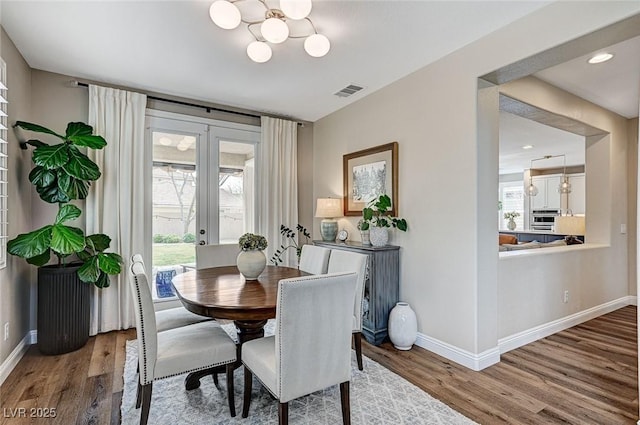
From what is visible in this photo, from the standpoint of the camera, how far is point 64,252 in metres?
2.68

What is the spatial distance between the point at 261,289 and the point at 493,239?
1.95 metres

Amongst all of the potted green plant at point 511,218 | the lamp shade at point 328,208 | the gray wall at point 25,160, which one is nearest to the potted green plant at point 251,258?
the lamp shade at point 328,208

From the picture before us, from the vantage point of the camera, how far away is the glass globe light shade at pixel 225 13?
193cm

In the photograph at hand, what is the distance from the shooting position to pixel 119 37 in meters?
2.62

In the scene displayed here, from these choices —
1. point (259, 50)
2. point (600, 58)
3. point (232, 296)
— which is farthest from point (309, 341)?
point (600, 58)

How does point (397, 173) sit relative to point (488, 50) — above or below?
below

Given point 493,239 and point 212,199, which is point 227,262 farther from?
point 493,239

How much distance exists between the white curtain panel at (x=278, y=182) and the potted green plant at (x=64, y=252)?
1861 millimetres

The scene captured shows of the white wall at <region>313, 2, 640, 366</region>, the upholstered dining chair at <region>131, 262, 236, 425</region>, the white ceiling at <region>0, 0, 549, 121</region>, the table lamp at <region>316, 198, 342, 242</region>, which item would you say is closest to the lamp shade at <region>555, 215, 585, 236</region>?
the white wall at <region>313, 2, 640, 366</region>

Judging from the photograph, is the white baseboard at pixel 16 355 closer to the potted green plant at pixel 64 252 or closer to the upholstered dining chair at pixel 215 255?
the potted green plant at pixel 64 252

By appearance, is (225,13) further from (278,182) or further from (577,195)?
(577,195)

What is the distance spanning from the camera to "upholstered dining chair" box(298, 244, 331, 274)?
10.2ft

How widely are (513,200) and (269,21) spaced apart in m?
10.2

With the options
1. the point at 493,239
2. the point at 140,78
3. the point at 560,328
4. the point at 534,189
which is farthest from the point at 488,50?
the point at 534,189
